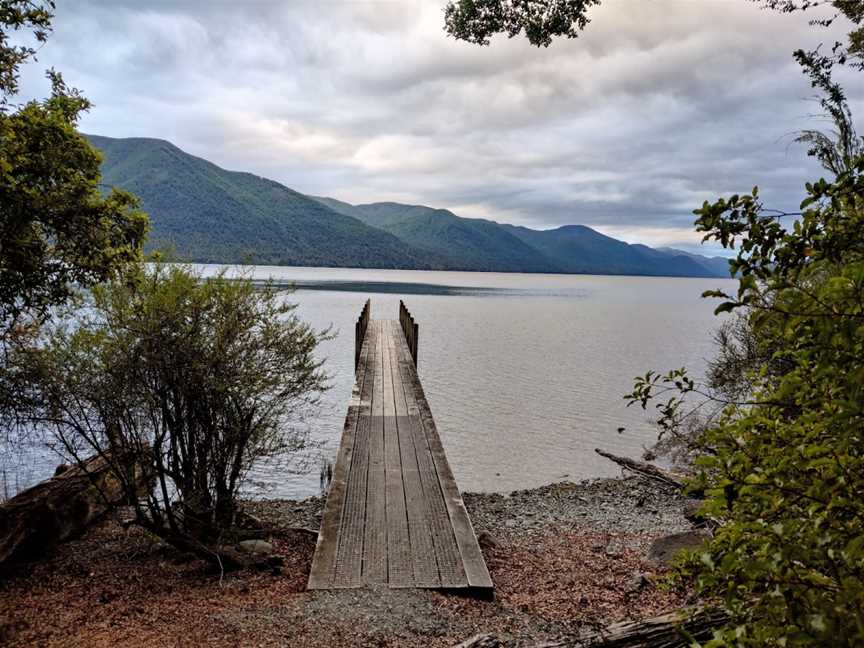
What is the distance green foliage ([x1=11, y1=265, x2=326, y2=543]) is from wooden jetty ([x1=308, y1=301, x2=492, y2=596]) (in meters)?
1.47

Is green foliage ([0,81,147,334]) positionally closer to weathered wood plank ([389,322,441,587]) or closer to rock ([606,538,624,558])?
weathered wood plank ([389,322,441,587])

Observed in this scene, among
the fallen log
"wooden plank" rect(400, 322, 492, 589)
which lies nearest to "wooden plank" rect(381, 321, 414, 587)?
"wooden plank" rect(400, 322, 492, 589)

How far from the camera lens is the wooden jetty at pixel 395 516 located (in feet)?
18.6

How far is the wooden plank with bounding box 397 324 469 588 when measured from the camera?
18.8 feet

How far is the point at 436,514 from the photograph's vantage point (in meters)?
7.01

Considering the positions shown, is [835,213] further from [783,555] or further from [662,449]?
[662,449]

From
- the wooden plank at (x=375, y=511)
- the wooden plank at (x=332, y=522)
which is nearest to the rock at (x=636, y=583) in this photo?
the wooden plank at (x=375, y=511)

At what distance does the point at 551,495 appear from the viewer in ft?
43.3

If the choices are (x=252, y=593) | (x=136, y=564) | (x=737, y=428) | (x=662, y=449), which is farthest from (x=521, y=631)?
(x=662, y=449)

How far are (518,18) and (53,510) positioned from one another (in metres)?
9.26

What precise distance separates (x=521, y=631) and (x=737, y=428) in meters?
3.74

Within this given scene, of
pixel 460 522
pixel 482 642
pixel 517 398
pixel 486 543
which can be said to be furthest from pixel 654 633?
pixel 517 398

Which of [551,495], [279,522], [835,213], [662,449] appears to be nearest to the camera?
[835,213]

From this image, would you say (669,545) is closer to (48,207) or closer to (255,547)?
(255,547)
